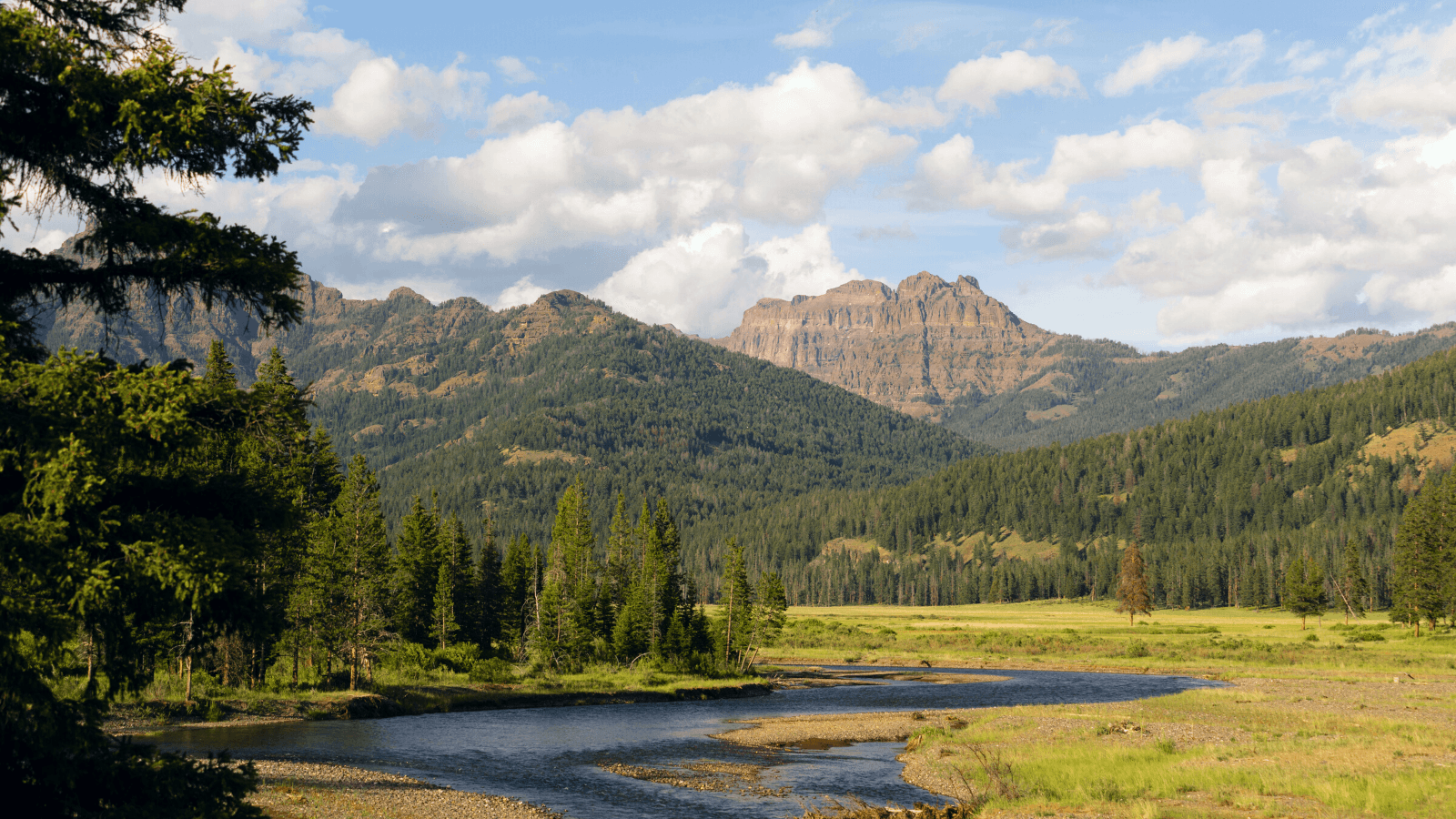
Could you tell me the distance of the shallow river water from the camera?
37.1m

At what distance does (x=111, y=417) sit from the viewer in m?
12.2

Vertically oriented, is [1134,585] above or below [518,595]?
below

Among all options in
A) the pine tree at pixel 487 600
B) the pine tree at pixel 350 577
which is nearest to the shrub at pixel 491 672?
the pine tree at pixel 487 600

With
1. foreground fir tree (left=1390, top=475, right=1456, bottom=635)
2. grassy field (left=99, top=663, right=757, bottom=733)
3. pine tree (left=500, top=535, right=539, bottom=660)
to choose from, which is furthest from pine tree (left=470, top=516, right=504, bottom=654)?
Answer: foreground fir tree (left=1390, top=475, right=1456, bottom=635)

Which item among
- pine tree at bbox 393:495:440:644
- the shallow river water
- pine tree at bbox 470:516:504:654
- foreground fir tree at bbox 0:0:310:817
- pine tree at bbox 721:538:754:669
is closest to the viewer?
foreground fir tree at bbox 0:0:310:817

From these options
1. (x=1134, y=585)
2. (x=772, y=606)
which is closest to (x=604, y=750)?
(x=772, y=606)

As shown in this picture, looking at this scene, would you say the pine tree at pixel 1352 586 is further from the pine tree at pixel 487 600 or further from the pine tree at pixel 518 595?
the pine tree at pixel 487 600

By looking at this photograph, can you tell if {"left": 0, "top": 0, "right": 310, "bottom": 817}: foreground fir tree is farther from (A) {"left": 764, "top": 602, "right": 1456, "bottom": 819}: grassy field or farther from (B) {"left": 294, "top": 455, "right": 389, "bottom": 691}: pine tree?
(B) {"left": 294, "top": 455, "right": 389, "bottom": 691}: pine tree

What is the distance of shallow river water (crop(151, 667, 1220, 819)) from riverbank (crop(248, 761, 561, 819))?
192 cm

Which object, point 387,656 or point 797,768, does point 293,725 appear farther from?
point 797,768

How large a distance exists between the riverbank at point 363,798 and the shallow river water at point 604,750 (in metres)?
1.92

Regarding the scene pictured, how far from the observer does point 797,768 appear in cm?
4378

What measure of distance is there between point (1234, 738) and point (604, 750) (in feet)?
98.8

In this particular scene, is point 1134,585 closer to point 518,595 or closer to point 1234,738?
point 518,595
